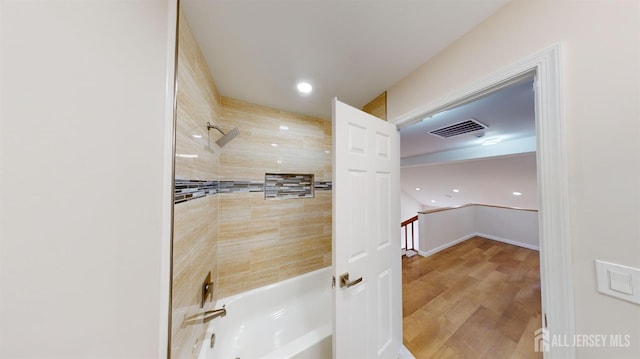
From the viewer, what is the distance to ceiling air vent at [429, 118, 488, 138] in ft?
6.89

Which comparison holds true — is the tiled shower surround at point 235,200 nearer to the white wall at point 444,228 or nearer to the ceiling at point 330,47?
the ceiling at point 330,47

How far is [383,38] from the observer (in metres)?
0.99

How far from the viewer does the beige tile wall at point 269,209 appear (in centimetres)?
164

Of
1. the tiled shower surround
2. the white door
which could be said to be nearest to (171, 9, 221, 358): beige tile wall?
the tiled shower surround

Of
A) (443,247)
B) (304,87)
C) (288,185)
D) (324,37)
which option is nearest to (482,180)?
(443,247)

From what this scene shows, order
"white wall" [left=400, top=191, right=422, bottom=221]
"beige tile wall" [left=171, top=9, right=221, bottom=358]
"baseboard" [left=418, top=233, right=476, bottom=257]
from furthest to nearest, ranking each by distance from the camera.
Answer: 1. "white wall" [left=400, top=191, right=422, bottom=221]
2. "baseboard" [left=418, top=233, right=476, bottom=257]
3. "beige tile wall" [left=171, top=9, right=221, bottom=358]

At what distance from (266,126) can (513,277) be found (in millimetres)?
3867

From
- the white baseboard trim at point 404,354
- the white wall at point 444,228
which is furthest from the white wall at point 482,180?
the white baseboard trim at point 404,354

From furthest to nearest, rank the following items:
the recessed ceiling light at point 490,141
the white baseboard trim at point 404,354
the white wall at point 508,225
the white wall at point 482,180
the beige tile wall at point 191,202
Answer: the white wall at point 508,225, the white wall at point 482,180, the recessed ceiling light at point 490,141, the white baseboard trim at point 404,354, the beige tile wall at point 191,202

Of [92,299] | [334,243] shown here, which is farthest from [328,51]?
[92,299]

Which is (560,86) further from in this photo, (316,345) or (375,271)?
(316,345)

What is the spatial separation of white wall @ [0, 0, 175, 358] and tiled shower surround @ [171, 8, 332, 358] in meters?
0.28

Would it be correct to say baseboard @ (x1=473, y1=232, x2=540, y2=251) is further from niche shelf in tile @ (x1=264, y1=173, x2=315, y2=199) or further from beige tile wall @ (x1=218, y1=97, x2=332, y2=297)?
niche shelf in tile @ (x1=264, y1=173, x2=315, y2=199)

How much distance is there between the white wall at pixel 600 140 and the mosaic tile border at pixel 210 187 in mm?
1567
